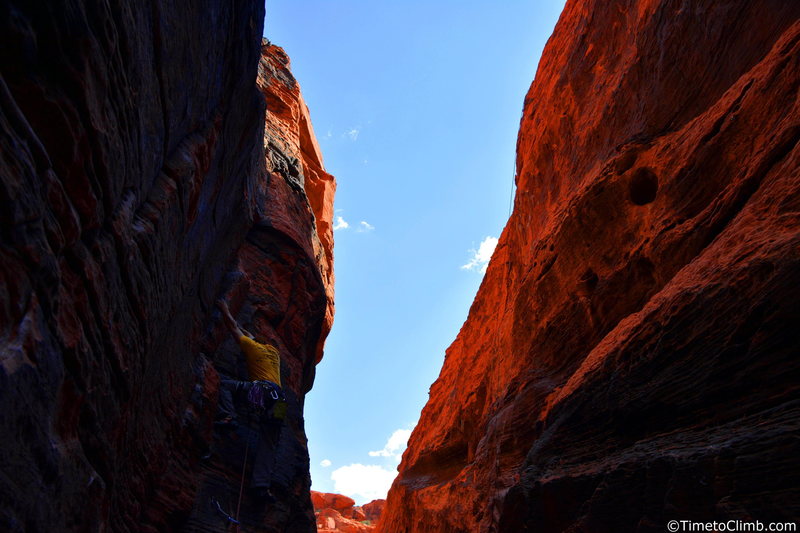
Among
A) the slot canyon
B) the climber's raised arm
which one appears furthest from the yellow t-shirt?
the slot canyon

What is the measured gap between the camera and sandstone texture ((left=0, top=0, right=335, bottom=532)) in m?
3.48

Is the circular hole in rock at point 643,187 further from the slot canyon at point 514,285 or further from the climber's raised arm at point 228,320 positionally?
the climber's raised arm at point 228,320

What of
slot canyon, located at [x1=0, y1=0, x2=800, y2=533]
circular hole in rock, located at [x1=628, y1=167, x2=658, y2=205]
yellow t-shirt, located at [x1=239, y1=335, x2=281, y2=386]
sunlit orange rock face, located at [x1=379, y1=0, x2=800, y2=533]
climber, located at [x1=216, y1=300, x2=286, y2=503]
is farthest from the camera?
yellow t-shirt, located at [x1=239, y1=335, x2=281, y2=386]

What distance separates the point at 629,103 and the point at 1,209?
426 inches

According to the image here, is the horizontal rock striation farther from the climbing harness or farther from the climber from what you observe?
the climbing harness

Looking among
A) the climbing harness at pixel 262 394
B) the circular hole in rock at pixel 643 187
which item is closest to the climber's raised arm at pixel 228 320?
the climbing harness at pixel 262 394

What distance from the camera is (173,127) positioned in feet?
21.2

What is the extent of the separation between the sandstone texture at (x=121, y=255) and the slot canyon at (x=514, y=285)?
1.2 inches

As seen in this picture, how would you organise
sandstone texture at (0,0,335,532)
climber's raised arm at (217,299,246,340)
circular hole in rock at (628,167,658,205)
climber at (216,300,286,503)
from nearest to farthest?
1. sandstone texture at (0,0,335,532)
2. circular hole in rock at (628,167,658,205)
3. climber at (216,300,286,503)
4. climber's raised arm at (217,299,246,340)

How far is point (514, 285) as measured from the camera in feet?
48.7

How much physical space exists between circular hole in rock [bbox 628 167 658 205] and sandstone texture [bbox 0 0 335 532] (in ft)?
23.7

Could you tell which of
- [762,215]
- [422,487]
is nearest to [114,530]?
[762,215]

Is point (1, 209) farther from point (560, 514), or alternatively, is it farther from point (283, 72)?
point (283, 72)

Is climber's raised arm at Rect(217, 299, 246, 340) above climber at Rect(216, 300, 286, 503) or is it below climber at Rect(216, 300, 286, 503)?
above
